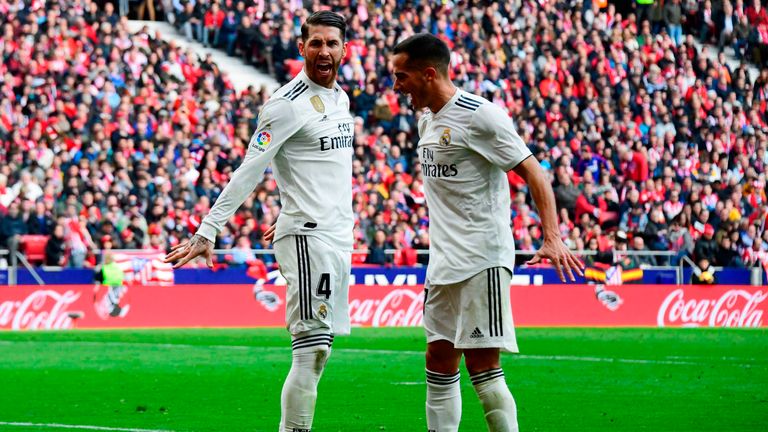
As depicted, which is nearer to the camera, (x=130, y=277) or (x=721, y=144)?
(x=130, y=277)

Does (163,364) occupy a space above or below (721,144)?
below

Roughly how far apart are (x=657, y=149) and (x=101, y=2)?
13210 millimetres

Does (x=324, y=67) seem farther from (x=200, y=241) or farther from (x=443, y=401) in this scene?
(x=443, y=401)

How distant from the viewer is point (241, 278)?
24922 mm

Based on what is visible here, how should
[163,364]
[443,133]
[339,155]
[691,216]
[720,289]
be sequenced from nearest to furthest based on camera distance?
[443,133] → [339,155] → [163,364] → [720,289] → [691,216]

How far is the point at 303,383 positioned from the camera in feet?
25.6

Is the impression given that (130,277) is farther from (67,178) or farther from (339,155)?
(339,155)

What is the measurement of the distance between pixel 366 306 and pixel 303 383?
17.3 m

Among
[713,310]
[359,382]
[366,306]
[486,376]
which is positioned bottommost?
[713,310]

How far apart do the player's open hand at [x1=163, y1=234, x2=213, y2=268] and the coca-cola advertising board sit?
52.0 ft

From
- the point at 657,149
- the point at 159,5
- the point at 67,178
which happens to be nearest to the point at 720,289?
the point at 657,149

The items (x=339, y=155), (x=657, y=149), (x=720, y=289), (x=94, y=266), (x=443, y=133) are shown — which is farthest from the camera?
(x=657, y=149)

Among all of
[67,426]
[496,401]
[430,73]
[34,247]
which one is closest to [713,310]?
[34,247]

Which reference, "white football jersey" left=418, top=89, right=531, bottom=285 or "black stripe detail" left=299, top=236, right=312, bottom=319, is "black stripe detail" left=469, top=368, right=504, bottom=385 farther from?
"black stripe detail" left=299, top=236, right=312, bottom=319
